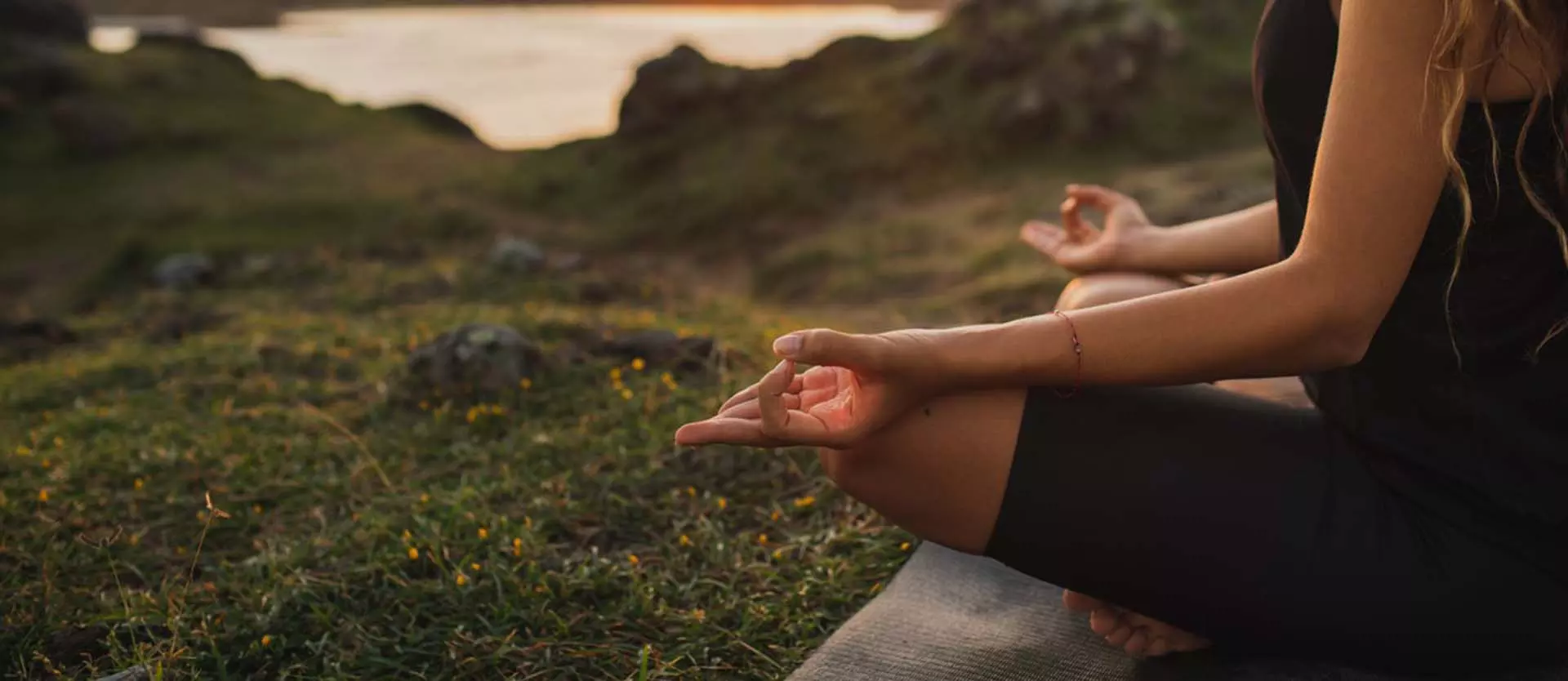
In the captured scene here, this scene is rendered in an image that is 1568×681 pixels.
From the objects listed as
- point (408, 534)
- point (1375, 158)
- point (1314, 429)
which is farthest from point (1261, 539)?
point (408, 534)

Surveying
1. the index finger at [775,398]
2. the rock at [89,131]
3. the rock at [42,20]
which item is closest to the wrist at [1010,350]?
the index finger at [775,398]

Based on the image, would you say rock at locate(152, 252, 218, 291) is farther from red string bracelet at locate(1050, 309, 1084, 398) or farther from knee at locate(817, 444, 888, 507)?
red string bracelet at locate(1050, 309, 1084, 398)

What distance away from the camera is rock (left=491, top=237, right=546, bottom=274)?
7.06 metres

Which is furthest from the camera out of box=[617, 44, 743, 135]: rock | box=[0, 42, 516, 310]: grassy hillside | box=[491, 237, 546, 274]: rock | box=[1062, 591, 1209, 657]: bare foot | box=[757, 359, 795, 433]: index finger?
box=[617, 44, 743, 135]: rock

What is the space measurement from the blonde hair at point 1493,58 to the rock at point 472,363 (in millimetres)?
2836

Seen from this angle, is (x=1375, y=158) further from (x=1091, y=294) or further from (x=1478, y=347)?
(x=1091, y=294)

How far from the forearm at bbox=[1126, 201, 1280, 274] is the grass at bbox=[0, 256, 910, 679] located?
0.89 meters

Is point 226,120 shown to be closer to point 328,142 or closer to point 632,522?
point 328,142

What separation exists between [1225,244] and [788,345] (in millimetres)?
1347

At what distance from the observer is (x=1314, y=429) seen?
1.90 metres

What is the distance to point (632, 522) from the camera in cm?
296

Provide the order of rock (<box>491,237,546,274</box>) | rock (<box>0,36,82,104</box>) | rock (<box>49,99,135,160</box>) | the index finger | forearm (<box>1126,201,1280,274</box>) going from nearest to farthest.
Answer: the index finger → forearm (<box>1126,201,1280,274</box>) → rock (<box>491,237,546,274</box>) → rock (<box>49,99,135,160</box>) → rock (<box>0,36,82,104</box>)

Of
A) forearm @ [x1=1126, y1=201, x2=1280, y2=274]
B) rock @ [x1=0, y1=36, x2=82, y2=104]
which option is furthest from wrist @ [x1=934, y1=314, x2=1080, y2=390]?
rock @ [x1=0, y1=36, x2=82, y2=104]

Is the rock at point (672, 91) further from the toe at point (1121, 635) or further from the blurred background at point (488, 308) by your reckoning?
the toe at point (1121, 635)
